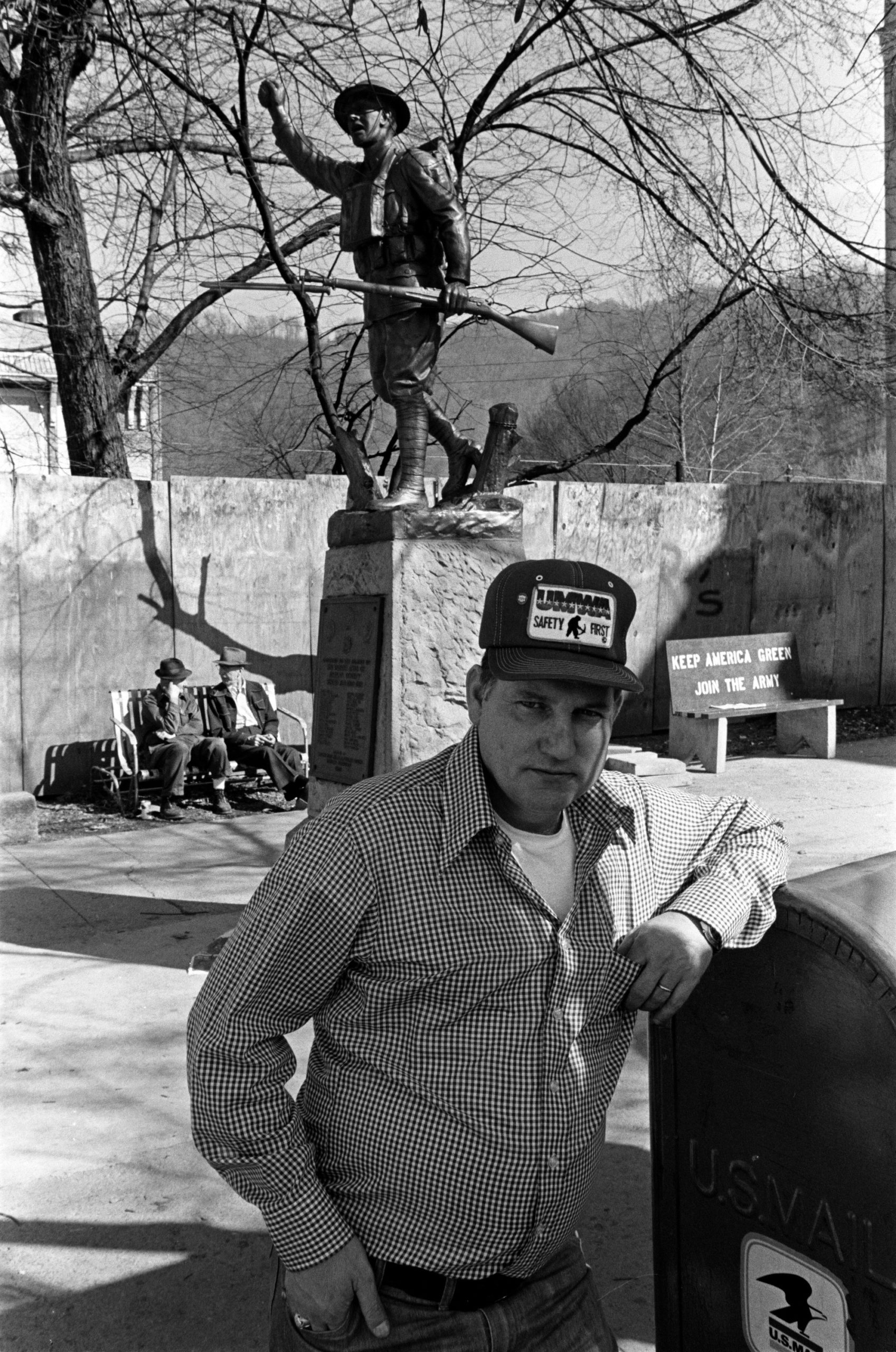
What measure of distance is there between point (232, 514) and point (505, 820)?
786 cm

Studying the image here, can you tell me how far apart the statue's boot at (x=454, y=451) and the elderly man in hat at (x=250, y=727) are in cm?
369

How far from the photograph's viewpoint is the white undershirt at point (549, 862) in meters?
1.90

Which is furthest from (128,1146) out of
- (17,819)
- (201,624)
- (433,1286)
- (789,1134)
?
(201,624)

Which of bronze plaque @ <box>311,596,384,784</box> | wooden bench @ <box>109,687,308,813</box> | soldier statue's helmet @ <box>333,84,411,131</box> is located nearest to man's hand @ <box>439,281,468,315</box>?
soldier statue's helmet @ <box>333,84,411,131</box>

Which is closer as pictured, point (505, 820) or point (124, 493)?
point (505, 820)

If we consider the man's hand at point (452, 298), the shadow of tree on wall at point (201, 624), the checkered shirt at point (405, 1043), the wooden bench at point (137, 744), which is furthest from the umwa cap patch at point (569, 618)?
the shadow of tree on wall at point (201, 624)

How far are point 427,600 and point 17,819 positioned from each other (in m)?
3.74

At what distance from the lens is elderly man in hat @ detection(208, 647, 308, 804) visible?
8.82 metres

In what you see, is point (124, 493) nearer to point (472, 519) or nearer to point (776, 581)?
point (472, 519)

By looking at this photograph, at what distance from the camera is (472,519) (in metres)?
5.25

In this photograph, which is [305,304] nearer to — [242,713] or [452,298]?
[242,713]

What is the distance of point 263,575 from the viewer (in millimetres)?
9578

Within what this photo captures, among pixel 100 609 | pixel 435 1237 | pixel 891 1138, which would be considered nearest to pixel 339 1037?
pixel 435 1237

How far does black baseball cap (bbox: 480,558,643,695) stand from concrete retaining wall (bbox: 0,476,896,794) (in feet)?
24.2
